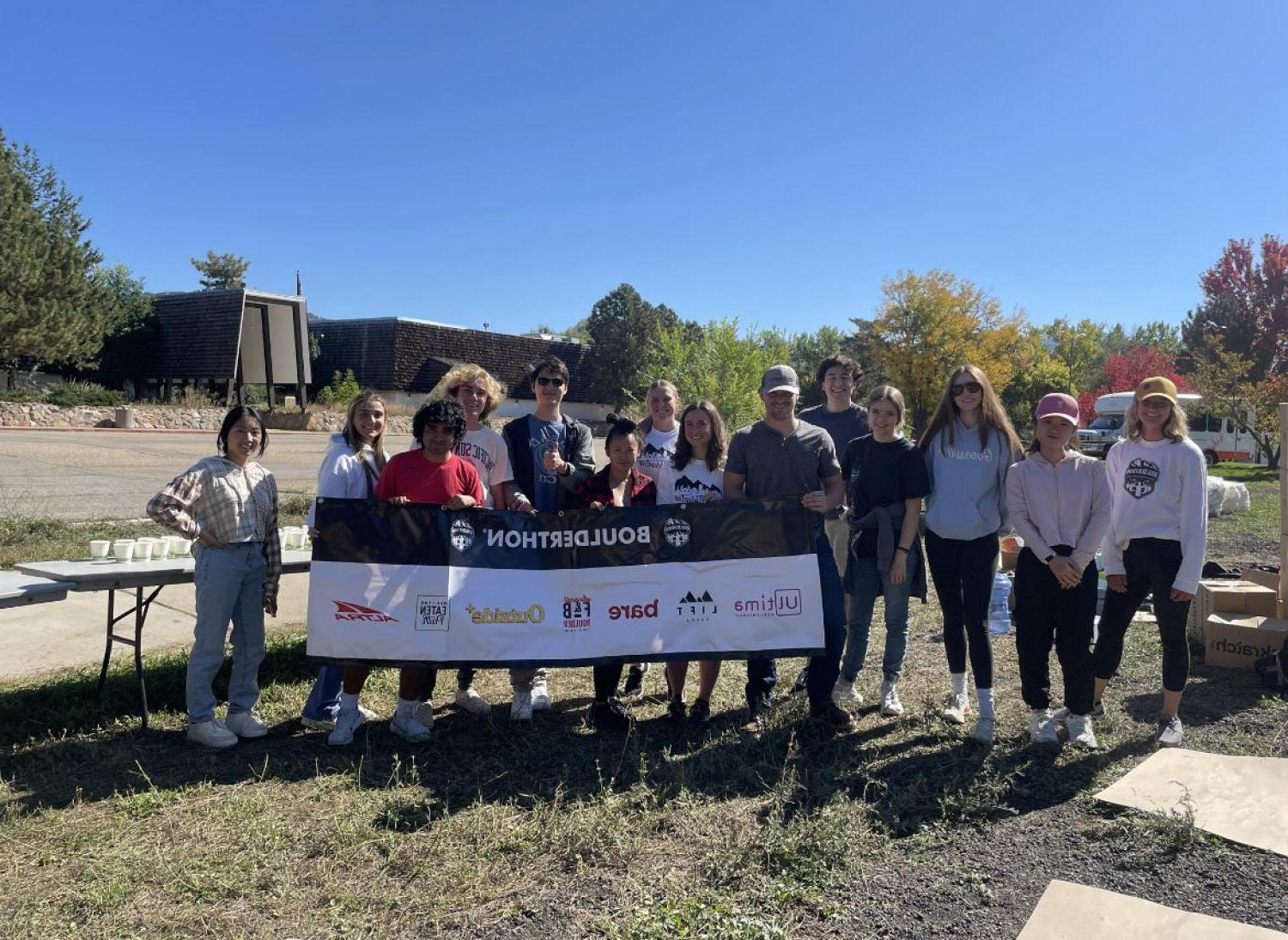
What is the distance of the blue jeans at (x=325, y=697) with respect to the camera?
191 inches

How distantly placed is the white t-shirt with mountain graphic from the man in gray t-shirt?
100mm

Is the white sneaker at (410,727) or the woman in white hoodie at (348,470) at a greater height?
the woman in white hoodie at (348,470)

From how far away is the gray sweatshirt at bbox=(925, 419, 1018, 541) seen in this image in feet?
15.0

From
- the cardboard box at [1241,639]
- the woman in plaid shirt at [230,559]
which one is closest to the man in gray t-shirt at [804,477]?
the woman in plaid shirt at [230,559]

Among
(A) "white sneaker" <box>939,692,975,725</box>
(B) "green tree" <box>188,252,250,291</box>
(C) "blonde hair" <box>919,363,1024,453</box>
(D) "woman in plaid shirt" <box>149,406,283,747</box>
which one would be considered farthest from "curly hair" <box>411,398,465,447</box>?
(B) "green tree" <box>188,252,250,291</box>

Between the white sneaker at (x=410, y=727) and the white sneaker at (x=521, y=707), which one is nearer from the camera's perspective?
the white sneaker at (x=410, y=727)

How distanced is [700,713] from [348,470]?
2.54 m

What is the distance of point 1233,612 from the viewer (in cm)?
631

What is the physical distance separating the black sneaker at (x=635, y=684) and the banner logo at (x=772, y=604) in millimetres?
1190

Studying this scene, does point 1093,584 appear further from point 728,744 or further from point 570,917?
point 570,917

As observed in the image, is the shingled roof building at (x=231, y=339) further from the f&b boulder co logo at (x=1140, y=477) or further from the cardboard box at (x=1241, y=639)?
the f&b boulder co logo at (x=1140, y=477)

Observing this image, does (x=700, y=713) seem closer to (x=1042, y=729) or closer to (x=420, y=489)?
(x=1042, y=729)

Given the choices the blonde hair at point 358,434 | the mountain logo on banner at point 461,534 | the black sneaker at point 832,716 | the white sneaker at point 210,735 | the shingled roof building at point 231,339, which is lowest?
the white sneaker at point 210,735

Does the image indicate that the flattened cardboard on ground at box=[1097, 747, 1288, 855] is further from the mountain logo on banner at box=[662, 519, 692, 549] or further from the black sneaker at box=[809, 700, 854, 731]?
the mountain logo on banner at box=[662, 519, 692, 549]
